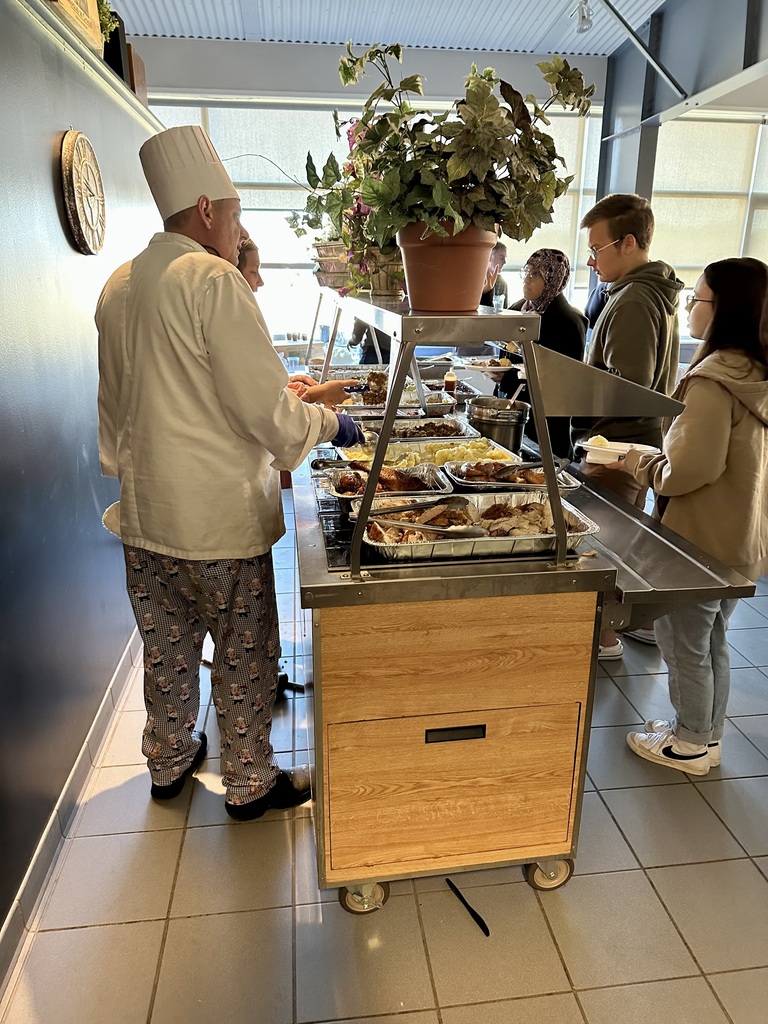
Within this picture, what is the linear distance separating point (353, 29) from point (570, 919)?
224 inches

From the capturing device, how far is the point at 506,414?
2184 millimetres

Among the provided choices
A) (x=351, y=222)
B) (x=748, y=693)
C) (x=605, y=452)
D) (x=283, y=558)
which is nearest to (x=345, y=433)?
(x=351, y=222)

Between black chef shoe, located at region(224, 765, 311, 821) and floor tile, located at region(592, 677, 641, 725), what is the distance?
0.98m

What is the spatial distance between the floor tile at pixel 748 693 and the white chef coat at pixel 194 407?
1.76 meters

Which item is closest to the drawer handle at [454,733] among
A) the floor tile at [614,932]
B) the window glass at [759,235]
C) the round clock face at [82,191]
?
the floor tile at [614,932]

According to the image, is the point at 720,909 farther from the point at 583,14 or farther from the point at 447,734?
the point at 583,14

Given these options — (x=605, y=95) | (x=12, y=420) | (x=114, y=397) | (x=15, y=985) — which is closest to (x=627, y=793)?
(x=15, y=985)

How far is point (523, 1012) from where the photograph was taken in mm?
1467

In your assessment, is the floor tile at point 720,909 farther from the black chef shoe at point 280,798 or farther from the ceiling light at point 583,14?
the ceiling light at point 583,14

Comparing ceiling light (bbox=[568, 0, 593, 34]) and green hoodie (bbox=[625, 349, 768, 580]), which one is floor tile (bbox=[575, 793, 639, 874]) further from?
ceiling light (bbox=[568, 0, 593, 34])

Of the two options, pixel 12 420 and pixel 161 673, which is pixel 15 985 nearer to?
pixel 161 673

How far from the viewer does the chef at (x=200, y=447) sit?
161 centimetres

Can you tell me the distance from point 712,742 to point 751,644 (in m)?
0.92

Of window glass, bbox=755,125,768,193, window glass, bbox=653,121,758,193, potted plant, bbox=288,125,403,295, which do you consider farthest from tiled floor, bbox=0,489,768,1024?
window glass, bbox=755,125,768,193
